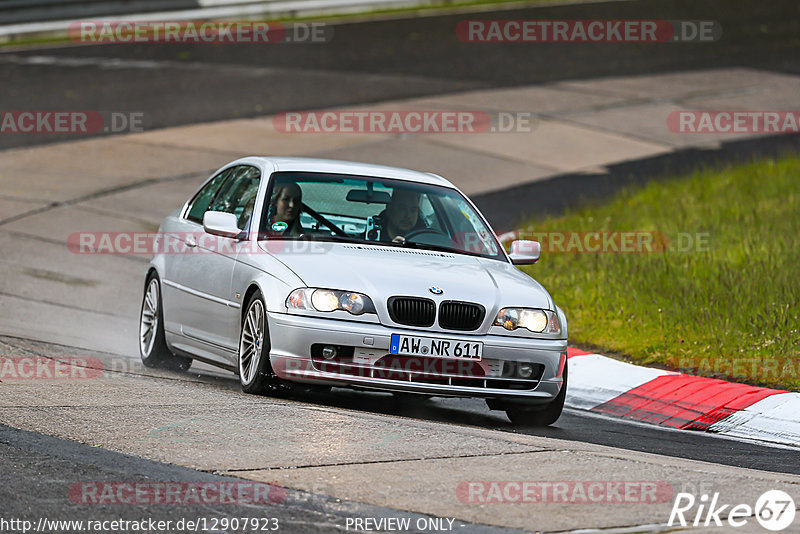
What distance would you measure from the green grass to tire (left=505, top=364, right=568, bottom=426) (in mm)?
1966

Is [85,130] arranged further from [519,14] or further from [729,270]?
[519,14]

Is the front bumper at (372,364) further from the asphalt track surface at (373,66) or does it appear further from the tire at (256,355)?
the asphalt track surface at (373,66)

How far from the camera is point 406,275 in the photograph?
814 centimetres

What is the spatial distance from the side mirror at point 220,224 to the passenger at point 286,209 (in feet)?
0.81

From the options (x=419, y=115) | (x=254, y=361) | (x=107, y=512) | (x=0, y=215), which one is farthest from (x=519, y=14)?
(x=107, y=512)

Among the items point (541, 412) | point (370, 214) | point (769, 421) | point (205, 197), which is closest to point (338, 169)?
point (370, 214)

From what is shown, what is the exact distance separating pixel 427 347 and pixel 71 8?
880 inches

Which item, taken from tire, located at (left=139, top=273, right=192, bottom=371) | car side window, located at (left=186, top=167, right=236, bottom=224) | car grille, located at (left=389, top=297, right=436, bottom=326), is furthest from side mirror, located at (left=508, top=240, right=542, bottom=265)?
tire, located at (left=139, top=273, right=192, bottom=371)

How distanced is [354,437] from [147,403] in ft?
4.52

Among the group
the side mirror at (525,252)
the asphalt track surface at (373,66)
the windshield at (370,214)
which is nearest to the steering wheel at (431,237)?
the windshield at (370,214)

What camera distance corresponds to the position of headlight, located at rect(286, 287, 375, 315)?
7.93m

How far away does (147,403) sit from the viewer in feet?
24.9

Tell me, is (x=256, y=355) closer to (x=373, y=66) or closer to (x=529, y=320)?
(x=529, y=320)

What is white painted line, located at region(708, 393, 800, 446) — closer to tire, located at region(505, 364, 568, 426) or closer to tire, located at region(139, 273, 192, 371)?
tire, located at region(505, 364, 568, 426)
